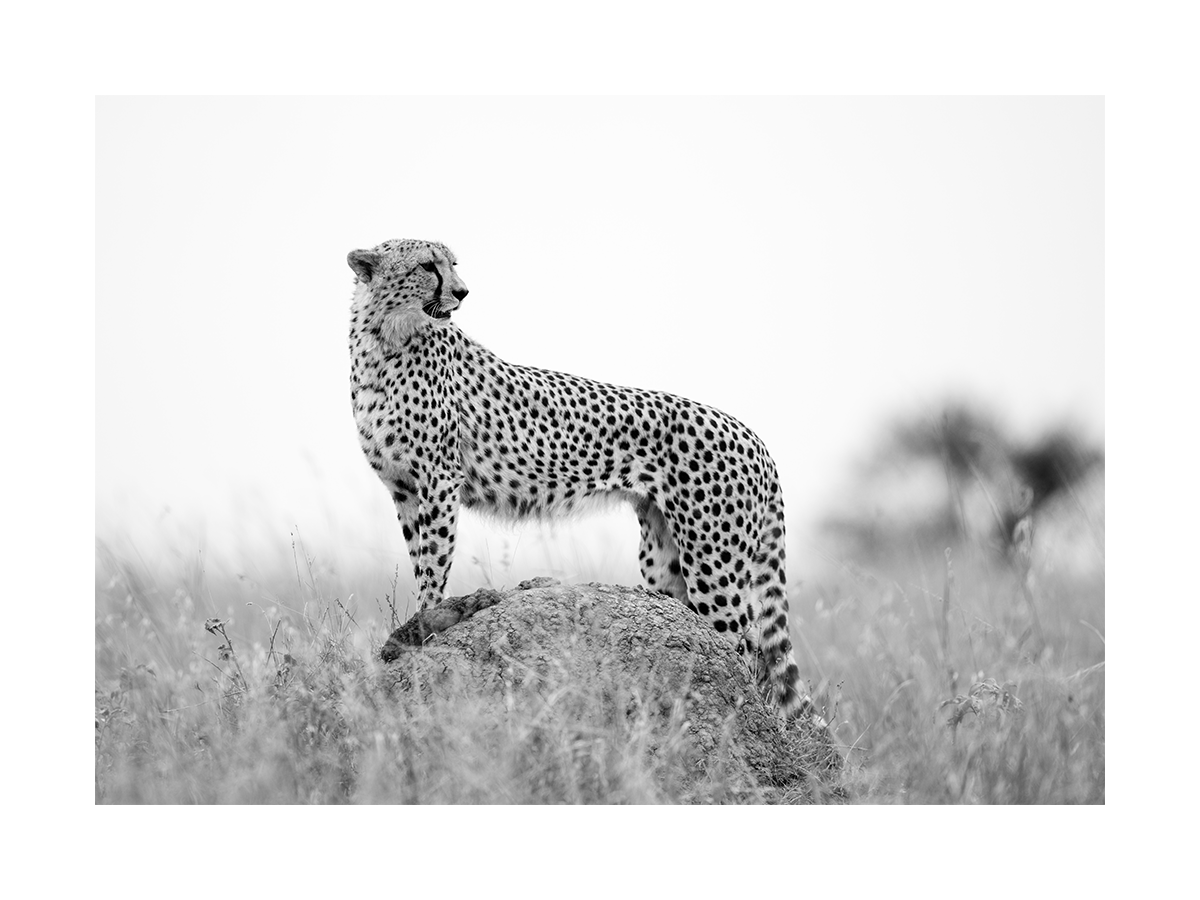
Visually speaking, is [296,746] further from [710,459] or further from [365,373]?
[710,459]

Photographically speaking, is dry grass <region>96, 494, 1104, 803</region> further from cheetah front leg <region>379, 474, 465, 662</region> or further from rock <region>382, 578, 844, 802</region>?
cheetah front leg <region>379, 474, 465, 662</region>

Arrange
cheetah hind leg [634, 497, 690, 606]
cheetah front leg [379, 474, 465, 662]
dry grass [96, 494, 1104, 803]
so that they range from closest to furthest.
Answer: dry grass [96, 494, 1104, 803], cheetah front leg [379, 474, 465, 662], cheetah hind leg [634, 497, 690, 606]

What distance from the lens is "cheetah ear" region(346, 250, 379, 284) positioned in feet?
16.3

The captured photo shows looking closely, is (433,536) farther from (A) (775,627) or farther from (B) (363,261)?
(A) (775,627)

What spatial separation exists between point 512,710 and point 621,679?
411 mm

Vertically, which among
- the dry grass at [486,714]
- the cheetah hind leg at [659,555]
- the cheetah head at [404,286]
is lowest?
the dry grass at [486,714]

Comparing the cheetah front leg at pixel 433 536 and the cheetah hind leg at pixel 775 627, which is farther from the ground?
the cheetah front leg at pixel 433 536

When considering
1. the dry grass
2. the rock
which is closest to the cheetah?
the dry grass

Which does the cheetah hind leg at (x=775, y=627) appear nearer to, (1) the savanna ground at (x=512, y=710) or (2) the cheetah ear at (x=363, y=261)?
(1) the savanna ground at (x=512, y=710)

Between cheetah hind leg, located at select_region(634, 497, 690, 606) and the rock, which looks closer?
the rock

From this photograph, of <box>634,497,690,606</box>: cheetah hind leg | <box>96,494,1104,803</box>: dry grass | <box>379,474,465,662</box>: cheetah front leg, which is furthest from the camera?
<box>634,497,690,606</box>: cheetah hind leg

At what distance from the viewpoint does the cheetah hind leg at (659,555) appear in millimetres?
5227

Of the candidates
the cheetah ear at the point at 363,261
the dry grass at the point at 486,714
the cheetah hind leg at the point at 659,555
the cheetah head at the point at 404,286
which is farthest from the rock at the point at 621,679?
the cheetah ear at the point at 363,261

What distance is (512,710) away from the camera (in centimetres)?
393
